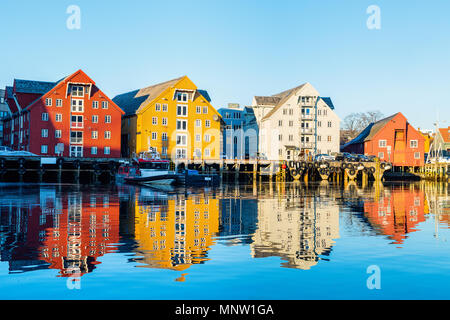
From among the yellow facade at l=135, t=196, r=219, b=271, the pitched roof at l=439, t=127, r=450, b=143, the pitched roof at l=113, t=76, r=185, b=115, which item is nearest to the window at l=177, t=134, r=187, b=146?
the pitched roof at l=113, t=76, r=185, b=115

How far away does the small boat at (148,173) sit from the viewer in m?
68.1

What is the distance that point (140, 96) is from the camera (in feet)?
338

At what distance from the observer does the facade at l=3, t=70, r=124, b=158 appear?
84.6m

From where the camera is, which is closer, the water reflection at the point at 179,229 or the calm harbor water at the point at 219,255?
the calm harbor water at the point at 219,255

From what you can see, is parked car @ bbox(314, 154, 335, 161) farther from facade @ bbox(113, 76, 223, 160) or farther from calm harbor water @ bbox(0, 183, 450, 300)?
calm harbor water @ bbox(0, 183, 450, 300)

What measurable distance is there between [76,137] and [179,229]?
65914 millimetres

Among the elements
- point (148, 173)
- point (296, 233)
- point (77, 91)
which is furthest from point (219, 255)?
point (77, 91)

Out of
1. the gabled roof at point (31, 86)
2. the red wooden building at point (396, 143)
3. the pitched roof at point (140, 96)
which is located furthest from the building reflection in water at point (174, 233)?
the red wooden building at point (396, 143)

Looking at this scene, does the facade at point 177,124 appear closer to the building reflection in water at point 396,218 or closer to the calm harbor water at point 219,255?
the building reflection in water at point 396,218

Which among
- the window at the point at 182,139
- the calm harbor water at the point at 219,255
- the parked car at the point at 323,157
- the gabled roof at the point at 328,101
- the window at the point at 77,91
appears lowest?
the calm harbor water at the point at 219,255

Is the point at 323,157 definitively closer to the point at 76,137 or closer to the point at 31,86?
the point at 76,137

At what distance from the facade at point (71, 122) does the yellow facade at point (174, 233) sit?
51896 mm
